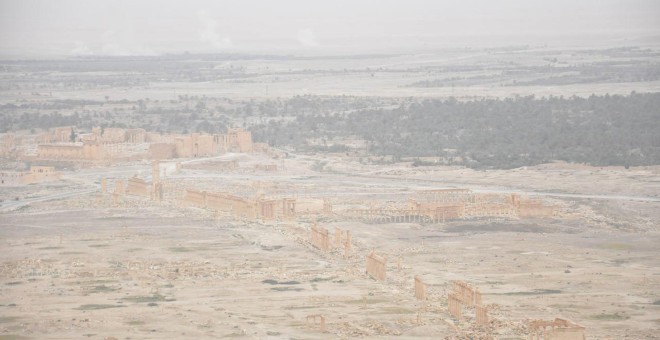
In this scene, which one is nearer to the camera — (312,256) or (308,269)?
(308,269)

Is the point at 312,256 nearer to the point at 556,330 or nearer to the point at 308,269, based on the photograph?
the point at 308,269

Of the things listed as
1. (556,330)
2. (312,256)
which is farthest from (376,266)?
(556,330)

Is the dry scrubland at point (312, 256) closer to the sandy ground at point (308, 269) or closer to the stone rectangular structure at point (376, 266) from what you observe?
the sandy ground at point (308, 269)

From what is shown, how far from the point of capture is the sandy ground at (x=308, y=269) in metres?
29.6

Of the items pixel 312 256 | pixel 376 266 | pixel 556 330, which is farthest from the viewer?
pixel 312 256

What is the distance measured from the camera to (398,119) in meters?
79.8

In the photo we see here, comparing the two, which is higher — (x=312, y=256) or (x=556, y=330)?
(x=556, y=330)

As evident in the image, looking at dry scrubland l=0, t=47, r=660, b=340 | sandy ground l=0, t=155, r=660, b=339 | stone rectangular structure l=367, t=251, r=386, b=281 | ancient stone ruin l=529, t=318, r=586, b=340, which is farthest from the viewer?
stone rectangular structure l=367, t=251, r=386, b=281

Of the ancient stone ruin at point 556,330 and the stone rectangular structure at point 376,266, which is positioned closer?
the ancient stone ruin at point 556,330

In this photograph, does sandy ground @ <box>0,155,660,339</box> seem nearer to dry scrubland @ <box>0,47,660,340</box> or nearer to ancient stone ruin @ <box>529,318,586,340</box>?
dry scrubland @ <box>0,47,660,340</box>

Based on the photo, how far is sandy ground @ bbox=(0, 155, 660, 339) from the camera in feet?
97.1

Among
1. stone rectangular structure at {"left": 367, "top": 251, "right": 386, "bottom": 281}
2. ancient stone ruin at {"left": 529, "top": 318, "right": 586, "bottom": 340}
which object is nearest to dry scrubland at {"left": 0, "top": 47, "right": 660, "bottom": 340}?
stone rectangular structure at {"left": 367, "top": 251, "right": 386, "bottom": 281}

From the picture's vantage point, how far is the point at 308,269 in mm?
36250

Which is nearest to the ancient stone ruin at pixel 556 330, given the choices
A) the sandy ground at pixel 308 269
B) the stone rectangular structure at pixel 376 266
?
the sandy ground at pixel 308 269
